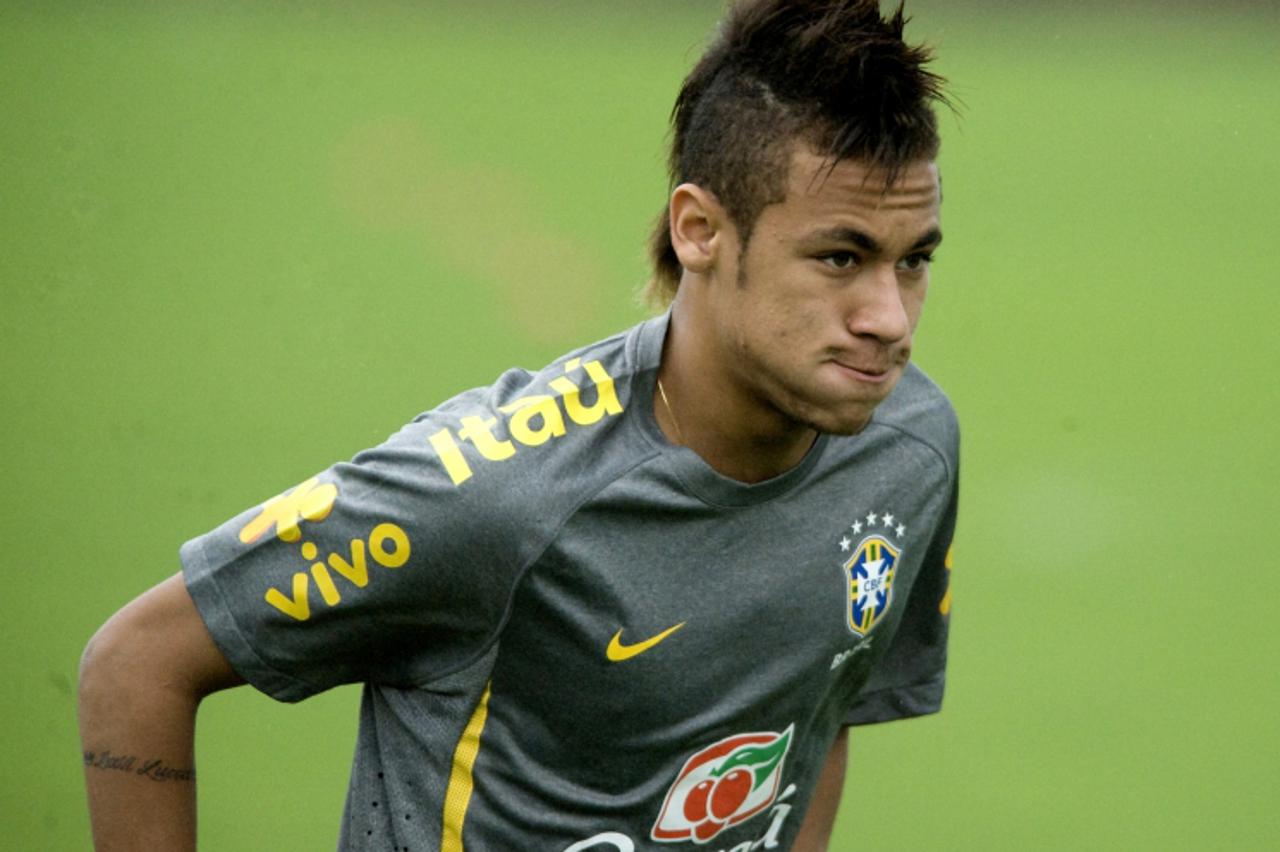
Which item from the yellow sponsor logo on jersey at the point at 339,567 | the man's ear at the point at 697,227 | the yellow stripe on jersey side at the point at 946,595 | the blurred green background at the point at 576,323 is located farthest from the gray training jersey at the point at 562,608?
the blurred green background at the point at 576,323

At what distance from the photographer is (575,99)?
5.91m

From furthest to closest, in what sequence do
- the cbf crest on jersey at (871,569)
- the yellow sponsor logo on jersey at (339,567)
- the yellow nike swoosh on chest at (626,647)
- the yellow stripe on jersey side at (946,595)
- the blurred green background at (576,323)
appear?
1. the blurred green background at (576,323)
2. the yellow stripe on jersey side at (946,595)
3. the cbf crest on jersey at (871,569)
4. the yellow nike swoosh on chest at (626,647)
5. the yellow sponsor logo on jersey at (339,567)

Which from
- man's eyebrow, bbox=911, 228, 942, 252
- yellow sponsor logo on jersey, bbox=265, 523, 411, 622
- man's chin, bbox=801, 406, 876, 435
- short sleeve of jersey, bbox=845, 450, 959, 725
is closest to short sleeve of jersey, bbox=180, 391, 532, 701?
yellow sponsor logo on jersey, bbox=265, 523, 411, 622

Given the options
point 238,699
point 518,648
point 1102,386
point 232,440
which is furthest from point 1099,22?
point 518,648

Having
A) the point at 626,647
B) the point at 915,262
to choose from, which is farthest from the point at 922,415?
the point at 626,647

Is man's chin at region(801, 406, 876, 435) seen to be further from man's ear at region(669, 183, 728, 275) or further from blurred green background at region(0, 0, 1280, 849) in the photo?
blurred green background at region(0, 0, 1280, 849)

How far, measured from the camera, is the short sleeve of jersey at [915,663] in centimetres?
250

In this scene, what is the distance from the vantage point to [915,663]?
2529 millimetres

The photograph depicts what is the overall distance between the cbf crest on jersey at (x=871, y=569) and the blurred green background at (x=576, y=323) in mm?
1954

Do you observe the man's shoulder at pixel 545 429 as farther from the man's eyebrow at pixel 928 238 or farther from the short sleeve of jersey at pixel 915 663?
the short sleeve of jersey at pixel 915 663

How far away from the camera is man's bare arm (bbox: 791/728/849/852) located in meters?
2.55

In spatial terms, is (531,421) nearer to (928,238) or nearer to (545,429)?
(545,429)

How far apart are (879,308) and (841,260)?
0.07 m

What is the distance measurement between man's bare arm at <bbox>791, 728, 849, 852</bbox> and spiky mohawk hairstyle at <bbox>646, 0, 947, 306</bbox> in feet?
3.03
